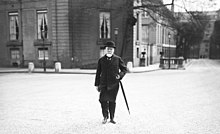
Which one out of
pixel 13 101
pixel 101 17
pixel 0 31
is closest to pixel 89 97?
pixel 13 101

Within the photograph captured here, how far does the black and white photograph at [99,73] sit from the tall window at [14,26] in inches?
5.6

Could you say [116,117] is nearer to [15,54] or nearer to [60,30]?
[60,30]

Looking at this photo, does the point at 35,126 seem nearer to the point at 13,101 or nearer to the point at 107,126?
the point at 107,126

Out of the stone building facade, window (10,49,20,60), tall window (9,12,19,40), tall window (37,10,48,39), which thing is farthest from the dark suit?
tall window (9,12,19,40)

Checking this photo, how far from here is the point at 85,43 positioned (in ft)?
88.9

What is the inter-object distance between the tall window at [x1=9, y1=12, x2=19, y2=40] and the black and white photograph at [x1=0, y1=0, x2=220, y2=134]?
142mm

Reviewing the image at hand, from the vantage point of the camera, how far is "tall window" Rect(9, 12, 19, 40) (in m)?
29.5

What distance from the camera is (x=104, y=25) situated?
2834cm

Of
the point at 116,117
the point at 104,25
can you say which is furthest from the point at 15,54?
the point at 116,117

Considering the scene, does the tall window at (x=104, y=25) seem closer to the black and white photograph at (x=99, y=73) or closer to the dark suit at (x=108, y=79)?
the black and white photograph at (x=99, y=73)

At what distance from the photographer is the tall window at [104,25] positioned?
2825 cm

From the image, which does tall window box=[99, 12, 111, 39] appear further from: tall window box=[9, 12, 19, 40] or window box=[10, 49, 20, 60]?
window box=[10, 49, 20, 60]

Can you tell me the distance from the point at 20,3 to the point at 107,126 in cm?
2804

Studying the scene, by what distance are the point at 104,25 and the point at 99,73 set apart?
2349cm
